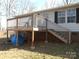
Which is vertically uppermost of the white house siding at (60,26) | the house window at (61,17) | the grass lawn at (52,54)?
the house window at (61,17)

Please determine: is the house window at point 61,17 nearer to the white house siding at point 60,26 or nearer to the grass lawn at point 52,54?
the white house siding at point 60,26

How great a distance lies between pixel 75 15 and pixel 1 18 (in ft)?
129

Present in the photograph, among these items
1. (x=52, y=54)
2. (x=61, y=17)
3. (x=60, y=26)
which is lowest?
(x=52, y=54)

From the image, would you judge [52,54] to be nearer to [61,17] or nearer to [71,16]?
[71,16]

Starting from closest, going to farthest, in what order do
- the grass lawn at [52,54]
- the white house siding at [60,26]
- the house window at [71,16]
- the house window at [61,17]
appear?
the grass lawn at [52,54] < the white house siding at [60,26] < the house window at [71,16] < the house window at [61,17]

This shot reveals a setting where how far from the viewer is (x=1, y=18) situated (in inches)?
2291

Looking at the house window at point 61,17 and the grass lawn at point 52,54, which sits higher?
the house window at point 61,17

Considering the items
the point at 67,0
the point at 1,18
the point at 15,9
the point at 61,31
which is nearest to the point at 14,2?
the point at 15,9

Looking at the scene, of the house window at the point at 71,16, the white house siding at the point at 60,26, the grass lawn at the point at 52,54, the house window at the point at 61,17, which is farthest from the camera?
the house window at the point at 61,17

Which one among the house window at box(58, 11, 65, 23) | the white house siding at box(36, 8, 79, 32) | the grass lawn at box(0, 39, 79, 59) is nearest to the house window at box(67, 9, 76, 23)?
the white house siding at box(36, 8, 79, 32)

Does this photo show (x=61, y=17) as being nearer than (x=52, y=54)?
No

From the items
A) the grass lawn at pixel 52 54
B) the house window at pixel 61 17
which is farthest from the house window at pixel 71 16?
the grass lawn at pixel 52 54

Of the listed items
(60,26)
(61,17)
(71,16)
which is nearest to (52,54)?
(60,26)

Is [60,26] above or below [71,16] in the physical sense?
below
